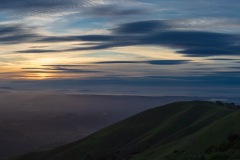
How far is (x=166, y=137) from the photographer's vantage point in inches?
4031

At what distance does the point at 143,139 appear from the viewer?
109 m

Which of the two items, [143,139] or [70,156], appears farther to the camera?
[70,156]

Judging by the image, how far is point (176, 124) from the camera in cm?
11562

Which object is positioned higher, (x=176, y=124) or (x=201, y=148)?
(x=201, y=148)

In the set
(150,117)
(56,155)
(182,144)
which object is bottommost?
(56,155)

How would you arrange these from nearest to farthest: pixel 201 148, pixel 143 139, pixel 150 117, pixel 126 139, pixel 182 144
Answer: pixel 201 148, pixel 182 144, pixel 143 139, pixel 126 139, pixel 150 117

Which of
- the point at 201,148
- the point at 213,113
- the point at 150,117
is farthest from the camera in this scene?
the point at 150,117

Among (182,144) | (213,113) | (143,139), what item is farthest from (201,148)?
(213,113)

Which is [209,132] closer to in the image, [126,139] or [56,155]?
[126,139]

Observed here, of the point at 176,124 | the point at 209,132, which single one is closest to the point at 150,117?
the point at 176,124

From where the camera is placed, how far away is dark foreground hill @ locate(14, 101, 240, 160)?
211ft

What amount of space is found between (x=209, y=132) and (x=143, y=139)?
134 ft

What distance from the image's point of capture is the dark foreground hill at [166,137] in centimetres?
6444

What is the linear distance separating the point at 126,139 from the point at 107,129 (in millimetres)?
16795
